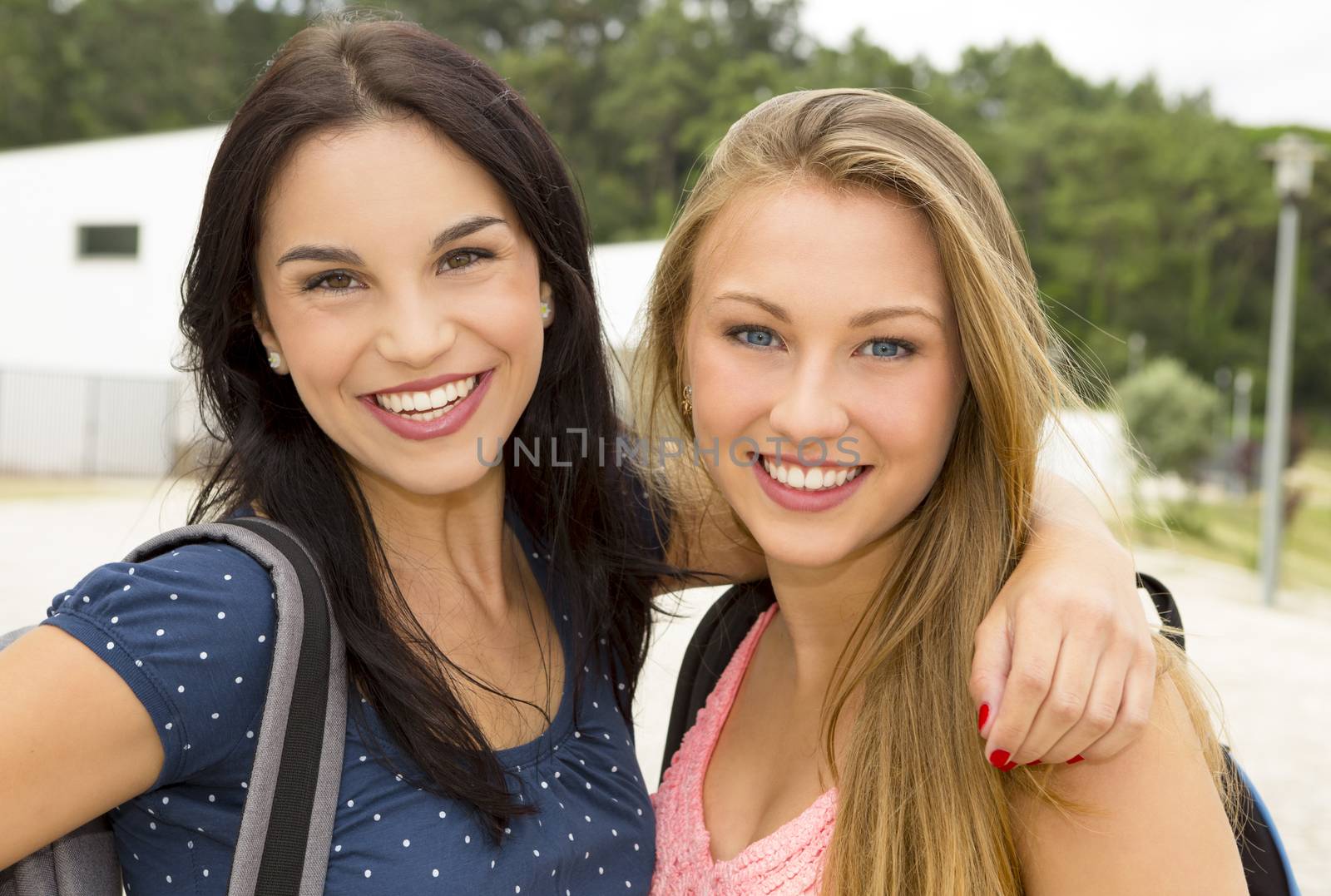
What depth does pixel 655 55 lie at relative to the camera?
58.7m

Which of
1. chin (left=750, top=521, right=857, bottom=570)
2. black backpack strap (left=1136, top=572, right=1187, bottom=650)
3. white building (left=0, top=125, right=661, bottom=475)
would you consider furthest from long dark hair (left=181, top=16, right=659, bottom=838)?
white building (left=0, top=125, right=661, bottom=475)

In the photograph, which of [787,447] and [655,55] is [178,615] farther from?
[655,55]

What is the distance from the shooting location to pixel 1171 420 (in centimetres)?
2694

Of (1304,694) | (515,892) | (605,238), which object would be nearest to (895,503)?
(515,892)

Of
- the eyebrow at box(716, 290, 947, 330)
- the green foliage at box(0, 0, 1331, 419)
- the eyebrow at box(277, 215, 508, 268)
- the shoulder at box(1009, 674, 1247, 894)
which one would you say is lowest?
the shoulder at box(1009, 674, 1247, 894)

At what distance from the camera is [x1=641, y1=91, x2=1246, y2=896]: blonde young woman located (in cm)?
180

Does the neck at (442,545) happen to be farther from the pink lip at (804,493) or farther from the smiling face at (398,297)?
the pink lip at (804,493)

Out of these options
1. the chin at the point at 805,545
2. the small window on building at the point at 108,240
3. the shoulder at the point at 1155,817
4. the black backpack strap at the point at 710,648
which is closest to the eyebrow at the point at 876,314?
the chin at the point at 805,545

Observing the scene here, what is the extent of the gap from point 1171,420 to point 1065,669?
90.6 feet

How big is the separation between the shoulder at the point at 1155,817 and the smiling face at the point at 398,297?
3.97ft

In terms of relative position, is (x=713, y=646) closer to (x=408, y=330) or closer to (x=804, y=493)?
(x=804, y=493)

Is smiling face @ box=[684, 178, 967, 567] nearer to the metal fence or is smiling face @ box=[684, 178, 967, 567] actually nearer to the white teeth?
the white teeth

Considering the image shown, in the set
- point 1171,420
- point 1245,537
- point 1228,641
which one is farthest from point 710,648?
point 1171,420

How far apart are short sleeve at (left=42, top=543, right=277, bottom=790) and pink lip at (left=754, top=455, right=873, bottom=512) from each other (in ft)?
2.81
